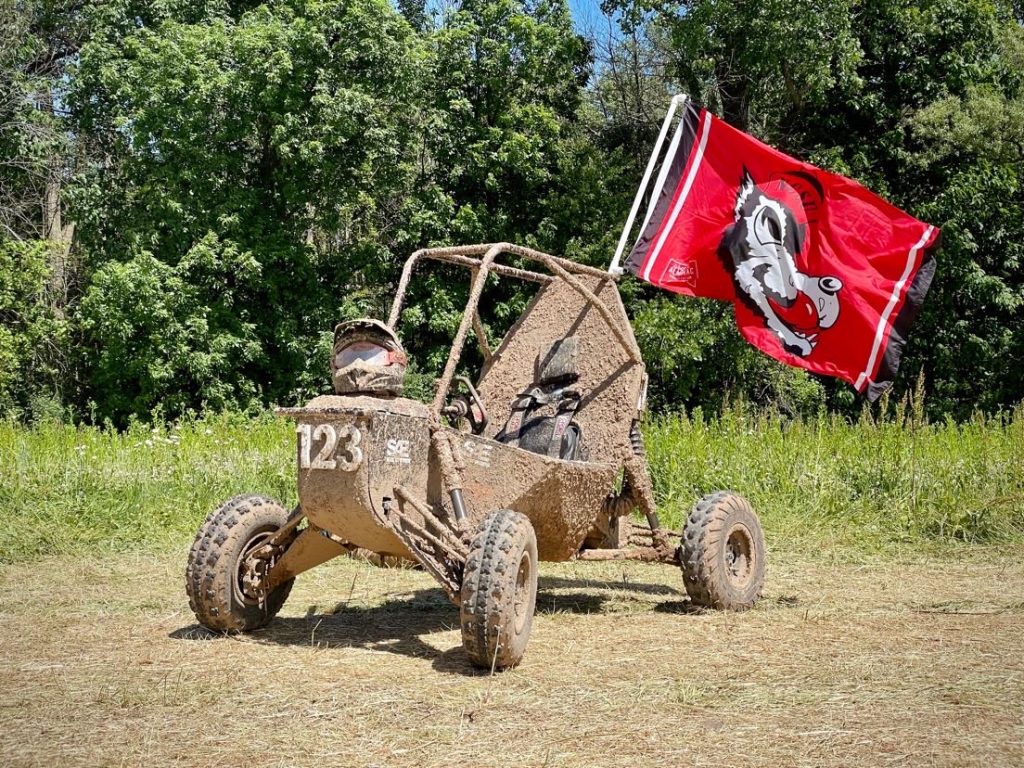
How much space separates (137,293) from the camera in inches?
817

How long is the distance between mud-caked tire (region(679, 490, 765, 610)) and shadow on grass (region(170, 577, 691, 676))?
0.37m

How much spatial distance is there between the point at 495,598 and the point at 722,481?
22.0ft

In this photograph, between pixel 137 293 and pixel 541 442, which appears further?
pixel 137 293

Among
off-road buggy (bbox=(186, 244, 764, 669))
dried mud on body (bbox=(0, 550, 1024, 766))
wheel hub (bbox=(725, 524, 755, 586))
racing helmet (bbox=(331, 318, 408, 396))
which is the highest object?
racing helmet (bbox=(331, 318, 408, 396))

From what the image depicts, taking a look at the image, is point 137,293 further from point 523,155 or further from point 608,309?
point 608,309

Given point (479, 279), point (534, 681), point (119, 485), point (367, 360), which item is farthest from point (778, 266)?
point (119, 485)

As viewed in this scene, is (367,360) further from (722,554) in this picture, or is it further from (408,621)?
(722,554)

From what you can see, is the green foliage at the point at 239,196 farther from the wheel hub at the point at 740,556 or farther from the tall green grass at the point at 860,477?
the wheel hub at the point at 740,556

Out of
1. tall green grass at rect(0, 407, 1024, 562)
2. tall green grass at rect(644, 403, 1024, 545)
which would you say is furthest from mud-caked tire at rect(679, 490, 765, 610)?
tall green grass at rect(644, 403, 1024, 545)

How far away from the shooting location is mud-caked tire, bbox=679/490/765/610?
277 inches

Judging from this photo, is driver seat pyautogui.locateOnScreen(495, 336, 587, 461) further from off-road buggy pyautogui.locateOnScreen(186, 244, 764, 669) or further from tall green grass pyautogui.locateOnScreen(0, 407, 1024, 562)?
tall green grass pyautogui.locateOnScreen(0, 407, 1024, 562)

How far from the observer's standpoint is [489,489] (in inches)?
252

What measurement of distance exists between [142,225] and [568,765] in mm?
20451

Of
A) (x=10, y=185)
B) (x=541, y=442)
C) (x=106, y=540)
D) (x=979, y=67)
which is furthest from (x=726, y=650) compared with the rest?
(x=10, y=185)
